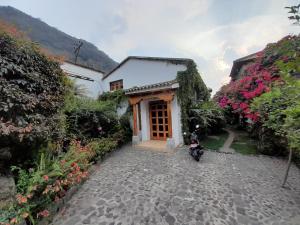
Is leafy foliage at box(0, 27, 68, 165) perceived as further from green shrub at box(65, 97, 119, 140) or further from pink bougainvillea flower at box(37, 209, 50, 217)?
green shrub at box(65, 97, 119, 140)

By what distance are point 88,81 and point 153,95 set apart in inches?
289

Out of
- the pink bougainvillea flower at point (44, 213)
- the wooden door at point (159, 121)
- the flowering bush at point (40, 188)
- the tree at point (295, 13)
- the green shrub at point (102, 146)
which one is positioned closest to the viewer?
the tree at point (295, 13)

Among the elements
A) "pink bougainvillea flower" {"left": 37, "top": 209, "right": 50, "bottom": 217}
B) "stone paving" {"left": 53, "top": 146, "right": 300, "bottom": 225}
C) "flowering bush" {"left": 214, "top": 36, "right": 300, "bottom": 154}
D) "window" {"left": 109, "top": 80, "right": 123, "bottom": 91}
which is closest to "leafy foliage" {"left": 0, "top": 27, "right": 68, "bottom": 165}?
"pink bougainvillea flower" {"left": 37, "top": 209, "right": 50, "bottom": 217}

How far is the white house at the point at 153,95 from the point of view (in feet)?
29.2

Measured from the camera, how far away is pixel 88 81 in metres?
13.8

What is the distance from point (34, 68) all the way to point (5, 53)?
717mm

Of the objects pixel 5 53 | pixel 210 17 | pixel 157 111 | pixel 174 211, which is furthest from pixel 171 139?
pixel 5 53

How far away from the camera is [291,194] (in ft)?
15.3

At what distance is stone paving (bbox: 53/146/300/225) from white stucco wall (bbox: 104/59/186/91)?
631cm

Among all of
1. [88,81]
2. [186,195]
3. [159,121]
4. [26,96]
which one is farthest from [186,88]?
[88,81]

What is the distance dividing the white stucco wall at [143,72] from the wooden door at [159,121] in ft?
7.35

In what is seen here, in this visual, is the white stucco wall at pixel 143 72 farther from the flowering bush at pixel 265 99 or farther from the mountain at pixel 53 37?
the mountain at pixel 53 37

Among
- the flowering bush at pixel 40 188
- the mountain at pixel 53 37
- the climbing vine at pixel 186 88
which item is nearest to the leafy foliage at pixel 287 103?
the climbing vine at pixel 186 88

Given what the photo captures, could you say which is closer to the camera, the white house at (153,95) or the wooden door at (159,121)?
the white house at (153,95)
